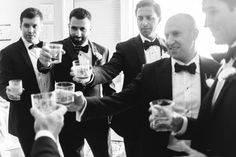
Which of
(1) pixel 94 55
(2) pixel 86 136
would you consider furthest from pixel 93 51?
(2) pixel 86 136

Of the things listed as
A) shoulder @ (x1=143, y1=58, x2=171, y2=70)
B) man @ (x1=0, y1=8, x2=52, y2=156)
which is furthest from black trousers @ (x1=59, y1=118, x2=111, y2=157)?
shoulder @ (x1=143, y1=58, x2=171, y2=70)

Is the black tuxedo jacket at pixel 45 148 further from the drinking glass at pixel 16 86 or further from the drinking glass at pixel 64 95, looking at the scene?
the drinking glass at pixel 16 86

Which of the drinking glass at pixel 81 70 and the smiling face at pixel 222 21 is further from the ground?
the smiling face at pixel 222 21

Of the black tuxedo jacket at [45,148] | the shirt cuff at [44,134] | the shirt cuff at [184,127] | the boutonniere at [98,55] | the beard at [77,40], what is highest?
the beard at [77,40]

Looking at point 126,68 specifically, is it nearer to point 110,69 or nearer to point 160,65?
point 110,69

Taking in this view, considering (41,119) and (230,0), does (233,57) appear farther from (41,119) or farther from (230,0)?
(41,119)

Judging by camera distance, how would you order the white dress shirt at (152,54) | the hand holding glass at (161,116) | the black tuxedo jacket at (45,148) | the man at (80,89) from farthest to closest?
the man at (80,89)
the white dress shirt at (152,54)
the hand holding glass at (161,116)
the black tuxedo jacket at (45,148)

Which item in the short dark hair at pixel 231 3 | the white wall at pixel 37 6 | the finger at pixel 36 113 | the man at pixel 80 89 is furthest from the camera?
the white wall at pixel 37 6

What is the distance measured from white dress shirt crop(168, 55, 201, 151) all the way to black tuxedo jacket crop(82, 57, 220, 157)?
4cm

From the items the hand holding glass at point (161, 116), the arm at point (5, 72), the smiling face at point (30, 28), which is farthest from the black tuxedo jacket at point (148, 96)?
the smiling face at point (30, 28)

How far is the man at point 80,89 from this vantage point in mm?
3268

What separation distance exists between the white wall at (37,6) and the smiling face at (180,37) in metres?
3.11

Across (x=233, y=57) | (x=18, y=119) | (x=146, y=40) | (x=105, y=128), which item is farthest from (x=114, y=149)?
(x=233, y=57)

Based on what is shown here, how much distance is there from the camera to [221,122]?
64.7 inches
